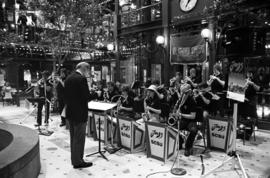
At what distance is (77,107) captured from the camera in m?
3.79

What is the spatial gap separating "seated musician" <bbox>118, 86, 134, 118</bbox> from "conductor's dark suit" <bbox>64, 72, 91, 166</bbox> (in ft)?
5.97

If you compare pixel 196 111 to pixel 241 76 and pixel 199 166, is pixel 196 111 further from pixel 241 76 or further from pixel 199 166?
pixel 241 76

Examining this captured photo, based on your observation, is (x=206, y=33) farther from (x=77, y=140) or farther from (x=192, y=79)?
(x=77, y=140)

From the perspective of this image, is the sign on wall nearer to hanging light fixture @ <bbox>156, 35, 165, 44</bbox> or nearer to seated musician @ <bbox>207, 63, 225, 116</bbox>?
seated musician @ <bbox>207, 63, 225, 116</bbox>

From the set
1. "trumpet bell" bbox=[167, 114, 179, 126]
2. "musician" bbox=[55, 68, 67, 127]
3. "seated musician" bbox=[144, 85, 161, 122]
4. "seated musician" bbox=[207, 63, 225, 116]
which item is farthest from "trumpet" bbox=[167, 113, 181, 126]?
"musician" bbox=[55, 68, 67, 127]

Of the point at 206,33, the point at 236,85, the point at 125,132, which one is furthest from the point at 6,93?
the point at 236,85

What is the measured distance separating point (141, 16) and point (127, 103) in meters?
5.19

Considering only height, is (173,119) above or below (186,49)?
below

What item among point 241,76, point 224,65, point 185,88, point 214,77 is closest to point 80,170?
point 185,88

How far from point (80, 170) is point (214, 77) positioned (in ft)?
12.0

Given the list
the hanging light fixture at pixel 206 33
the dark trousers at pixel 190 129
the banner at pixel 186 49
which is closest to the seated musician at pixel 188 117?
the dark trousers at pixel 190 129

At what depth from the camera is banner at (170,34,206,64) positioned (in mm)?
7254

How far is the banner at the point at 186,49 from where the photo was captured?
23.8ft

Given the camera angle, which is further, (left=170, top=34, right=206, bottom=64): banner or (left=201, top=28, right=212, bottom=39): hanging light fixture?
(left=170, top=34, right=206, bottom=64): banner
